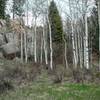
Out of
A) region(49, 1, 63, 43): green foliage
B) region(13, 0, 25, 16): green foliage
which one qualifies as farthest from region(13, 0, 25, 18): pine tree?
region(49, 1, 63, 43): green foliage

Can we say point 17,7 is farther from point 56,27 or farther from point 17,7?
point 56,27

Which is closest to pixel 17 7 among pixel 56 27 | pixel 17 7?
pixel 17 7

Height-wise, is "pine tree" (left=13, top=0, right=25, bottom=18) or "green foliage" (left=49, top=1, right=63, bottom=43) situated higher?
"pine tree" (left=13, top=0, right=25, bottom=18)

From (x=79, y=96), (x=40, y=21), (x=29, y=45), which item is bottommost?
(x=79, y=96)

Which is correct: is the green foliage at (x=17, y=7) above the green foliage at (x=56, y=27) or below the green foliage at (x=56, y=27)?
above

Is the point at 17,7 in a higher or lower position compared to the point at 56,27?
higher

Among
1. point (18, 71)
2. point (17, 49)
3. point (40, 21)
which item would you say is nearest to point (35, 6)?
point (40, 21)

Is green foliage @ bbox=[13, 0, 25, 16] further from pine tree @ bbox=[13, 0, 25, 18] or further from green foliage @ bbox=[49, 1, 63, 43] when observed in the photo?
green foliage @ bbox=[49, 1, 63, 43]

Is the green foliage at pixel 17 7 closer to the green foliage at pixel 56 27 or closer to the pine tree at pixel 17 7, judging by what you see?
the pine tree at pixel 17 7

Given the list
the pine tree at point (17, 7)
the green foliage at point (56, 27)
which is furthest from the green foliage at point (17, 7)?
the green foliage at point (56, 27)

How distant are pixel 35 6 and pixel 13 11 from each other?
1057 centimetres

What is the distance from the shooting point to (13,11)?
163 ft

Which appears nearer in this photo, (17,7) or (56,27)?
(56,27)

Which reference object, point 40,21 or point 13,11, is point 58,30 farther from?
point 13,11
